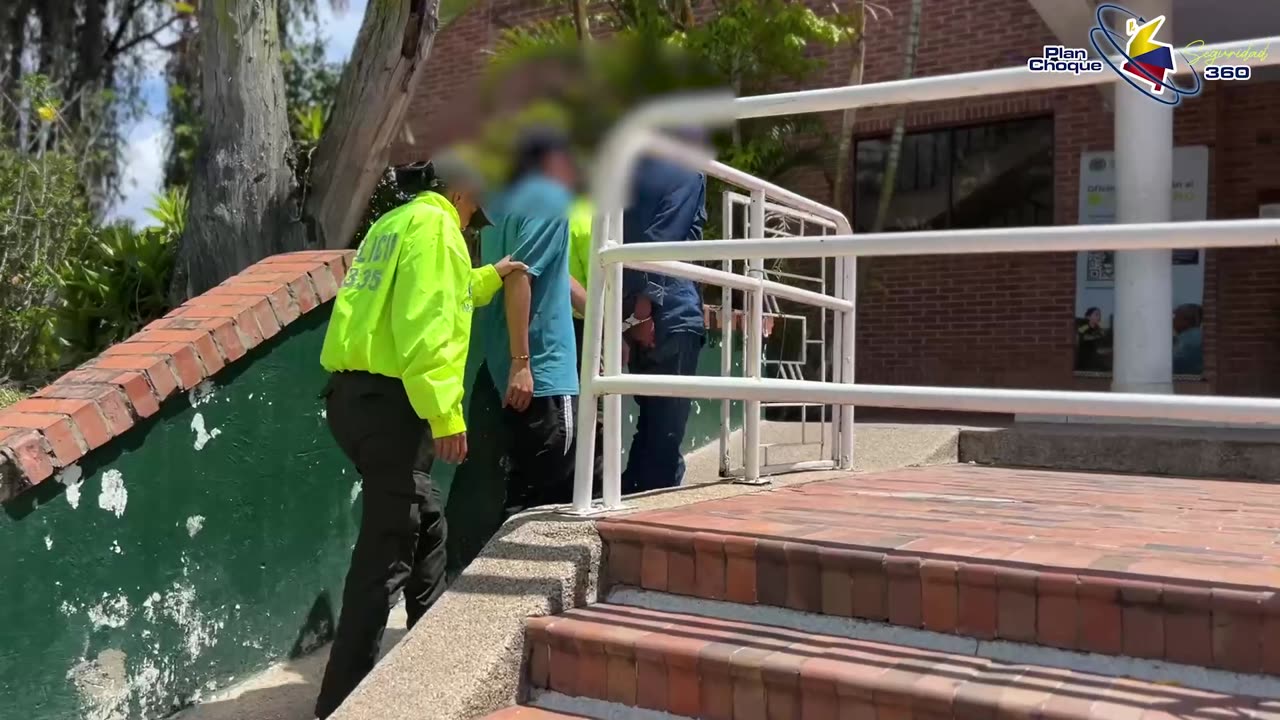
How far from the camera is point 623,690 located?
2418 mm

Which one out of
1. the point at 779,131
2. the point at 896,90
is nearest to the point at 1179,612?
the point at 896,90

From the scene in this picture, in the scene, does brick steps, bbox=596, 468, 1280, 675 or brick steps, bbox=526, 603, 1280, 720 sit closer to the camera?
brick steps, bbox=526, 603, 1280, 720

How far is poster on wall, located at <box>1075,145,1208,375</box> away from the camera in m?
9.04

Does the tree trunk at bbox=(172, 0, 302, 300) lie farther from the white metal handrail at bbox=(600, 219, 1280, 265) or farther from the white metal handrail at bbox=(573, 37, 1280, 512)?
the white metal handrail at bbox=(600, 219, 1280, 265)

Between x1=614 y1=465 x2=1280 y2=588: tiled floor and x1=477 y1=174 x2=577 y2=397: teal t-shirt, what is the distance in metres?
0.71

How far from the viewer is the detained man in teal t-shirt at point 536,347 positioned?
3.44 m

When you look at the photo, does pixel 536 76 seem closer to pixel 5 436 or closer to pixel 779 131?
pixel 5 436

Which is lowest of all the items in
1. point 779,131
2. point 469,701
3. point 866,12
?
point 469,701

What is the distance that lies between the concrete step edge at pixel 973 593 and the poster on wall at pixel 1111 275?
24.8 feet

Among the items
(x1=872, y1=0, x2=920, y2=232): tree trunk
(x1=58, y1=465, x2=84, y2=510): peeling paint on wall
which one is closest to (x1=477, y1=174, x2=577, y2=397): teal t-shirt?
(x1=58, y1=465, x2=84, y2=510): peeling paint on wall

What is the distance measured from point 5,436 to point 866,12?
366 inches

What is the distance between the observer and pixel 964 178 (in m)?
10.2

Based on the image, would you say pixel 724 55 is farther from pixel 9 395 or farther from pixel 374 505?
pixel 374 505

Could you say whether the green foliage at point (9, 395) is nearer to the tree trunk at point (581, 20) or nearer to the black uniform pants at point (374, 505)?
the black uniform pants at point (374, 505)
